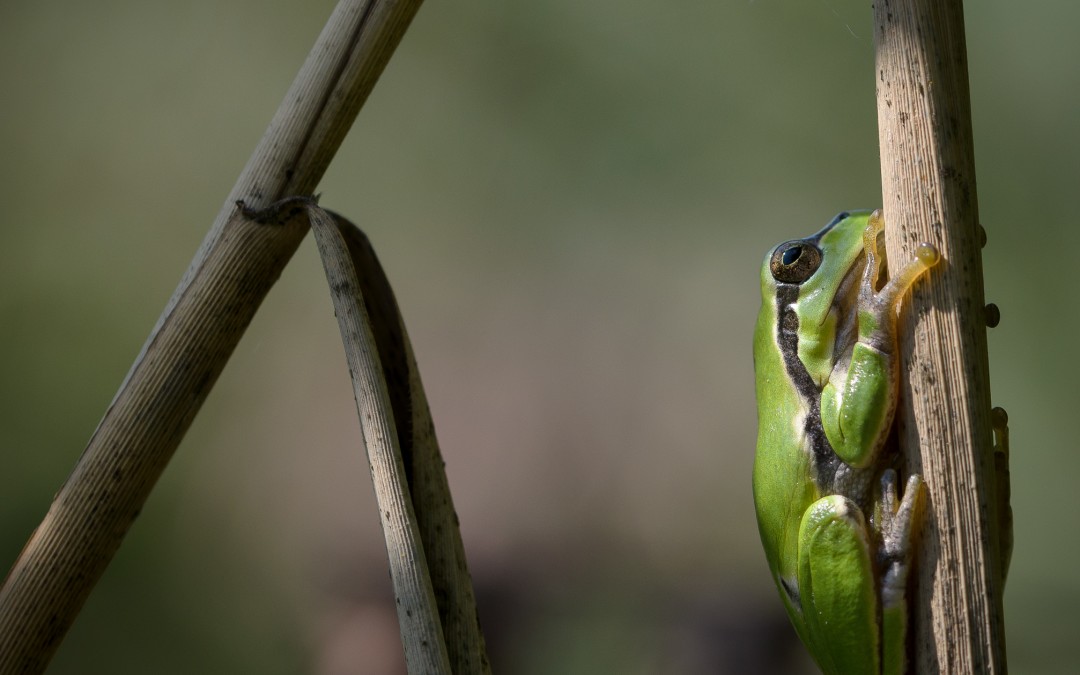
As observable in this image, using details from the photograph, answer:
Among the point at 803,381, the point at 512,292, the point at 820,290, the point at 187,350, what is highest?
the point at 512,292

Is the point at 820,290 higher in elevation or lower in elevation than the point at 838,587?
higher

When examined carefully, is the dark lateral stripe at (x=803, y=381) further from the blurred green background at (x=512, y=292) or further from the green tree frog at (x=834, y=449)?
the blurred green background at (x=512, y=292)

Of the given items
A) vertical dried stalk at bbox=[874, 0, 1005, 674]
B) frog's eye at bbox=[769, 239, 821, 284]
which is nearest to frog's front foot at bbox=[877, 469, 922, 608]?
vertical dried stalk at bbox=[874, 0, 1005, 674]

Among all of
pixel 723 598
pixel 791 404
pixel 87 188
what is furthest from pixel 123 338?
pixel 791 404

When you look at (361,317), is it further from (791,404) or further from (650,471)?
(650,471)

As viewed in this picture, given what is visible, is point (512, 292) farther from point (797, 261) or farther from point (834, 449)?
point (834, 449)

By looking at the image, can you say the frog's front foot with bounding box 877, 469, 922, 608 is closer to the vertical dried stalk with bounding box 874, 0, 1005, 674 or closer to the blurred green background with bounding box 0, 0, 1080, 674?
the vertical dried stalk with bounding box 874, 0, 1005, 674

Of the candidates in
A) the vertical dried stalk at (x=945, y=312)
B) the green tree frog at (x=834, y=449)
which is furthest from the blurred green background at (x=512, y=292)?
the vertical dried stalk at (x=945, y=312)

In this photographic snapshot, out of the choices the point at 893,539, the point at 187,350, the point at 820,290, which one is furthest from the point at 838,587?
the point at 187,350
